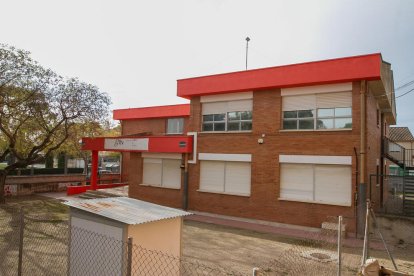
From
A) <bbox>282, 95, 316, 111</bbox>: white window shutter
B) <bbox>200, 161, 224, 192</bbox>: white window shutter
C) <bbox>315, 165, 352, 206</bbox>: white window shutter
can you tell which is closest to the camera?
<bbox>315, 165, 352, 206</bbox>: white window shutter

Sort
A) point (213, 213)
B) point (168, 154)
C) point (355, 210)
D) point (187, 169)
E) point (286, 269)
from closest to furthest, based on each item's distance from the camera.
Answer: point (286, 269) < point (355, 210) < point (213, 213) < point (187, 169) < point (168, 154)

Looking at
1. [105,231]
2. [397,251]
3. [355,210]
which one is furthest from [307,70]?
[105,231]

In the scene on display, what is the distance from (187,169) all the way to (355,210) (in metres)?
8.62

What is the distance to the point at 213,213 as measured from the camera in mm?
16969

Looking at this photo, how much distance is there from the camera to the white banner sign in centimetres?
1961

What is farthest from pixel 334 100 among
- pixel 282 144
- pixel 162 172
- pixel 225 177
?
pixel 162 172

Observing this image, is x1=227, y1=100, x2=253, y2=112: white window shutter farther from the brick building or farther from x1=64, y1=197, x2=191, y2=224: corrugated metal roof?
x1=64, y1=197, x2=191, y2=224: corrugated metal roof

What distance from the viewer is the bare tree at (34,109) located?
16.4m

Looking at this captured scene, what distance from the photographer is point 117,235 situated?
17.2 feet

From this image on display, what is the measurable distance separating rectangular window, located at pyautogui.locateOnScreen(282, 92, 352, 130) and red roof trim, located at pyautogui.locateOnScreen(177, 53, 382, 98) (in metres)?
0.70

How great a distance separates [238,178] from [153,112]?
13721 millimetres

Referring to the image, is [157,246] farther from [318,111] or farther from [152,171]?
[152,171]

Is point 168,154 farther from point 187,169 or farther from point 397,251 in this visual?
point 397,251

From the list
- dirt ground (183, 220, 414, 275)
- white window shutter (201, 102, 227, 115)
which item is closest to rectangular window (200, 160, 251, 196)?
white window shutter (201, 102, 227, 115)
